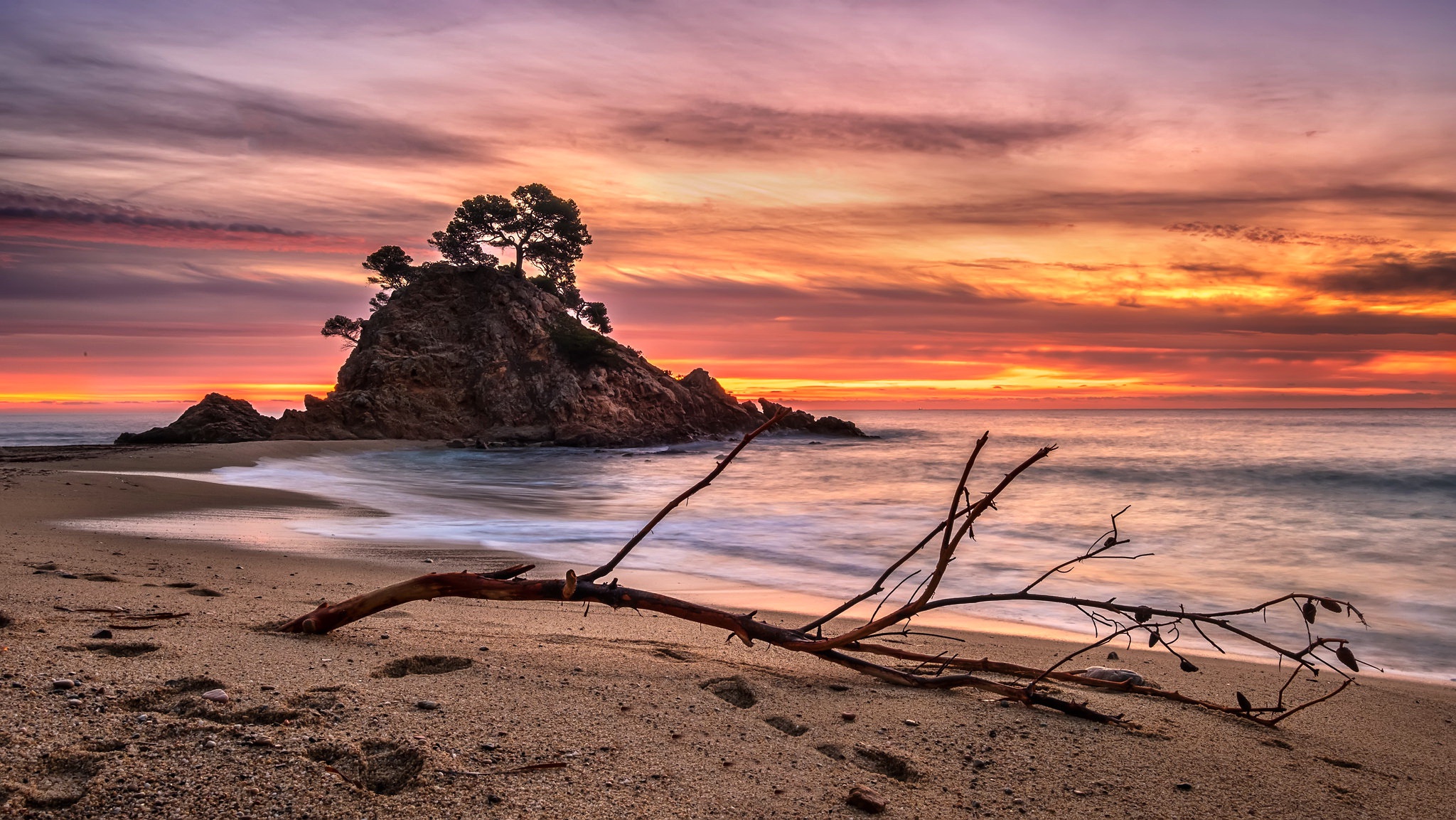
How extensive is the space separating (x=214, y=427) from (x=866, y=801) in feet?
111

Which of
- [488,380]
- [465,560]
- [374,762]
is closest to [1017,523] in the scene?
[465,560]

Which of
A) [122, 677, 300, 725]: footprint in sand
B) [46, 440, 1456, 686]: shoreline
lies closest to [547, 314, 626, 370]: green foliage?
[46, 440, 1456, 686]: shoreline

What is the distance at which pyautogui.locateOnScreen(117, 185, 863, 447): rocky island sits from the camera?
33.4 metres

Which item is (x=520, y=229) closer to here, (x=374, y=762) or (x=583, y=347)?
(x=583, y=347)

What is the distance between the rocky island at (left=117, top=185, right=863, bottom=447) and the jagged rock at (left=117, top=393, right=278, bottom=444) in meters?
0.06

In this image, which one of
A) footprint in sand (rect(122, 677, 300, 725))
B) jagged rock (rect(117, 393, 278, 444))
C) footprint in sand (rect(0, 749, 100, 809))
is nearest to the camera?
footprint in sand (rect(0, 749, 100, 809))

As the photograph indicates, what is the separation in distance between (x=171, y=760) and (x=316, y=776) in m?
0.33

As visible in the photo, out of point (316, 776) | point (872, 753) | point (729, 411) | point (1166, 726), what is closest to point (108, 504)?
point (316, 776)

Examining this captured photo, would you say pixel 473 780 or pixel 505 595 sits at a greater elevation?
pixel 505 595

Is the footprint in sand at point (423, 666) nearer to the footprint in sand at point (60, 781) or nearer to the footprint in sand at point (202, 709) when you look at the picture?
the footprint in sand at point (202, 709)

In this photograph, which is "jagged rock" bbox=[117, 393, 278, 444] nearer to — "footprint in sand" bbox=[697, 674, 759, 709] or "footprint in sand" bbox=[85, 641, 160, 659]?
"footprint in sand" bbox=[85, 641, 160, 659]

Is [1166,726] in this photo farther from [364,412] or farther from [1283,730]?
[364,412]

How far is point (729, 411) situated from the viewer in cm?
4538

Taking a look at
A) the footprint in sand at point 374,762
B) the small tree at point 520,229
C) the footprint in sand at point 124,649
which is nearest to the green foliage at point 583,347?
the small tree at point 520,229
